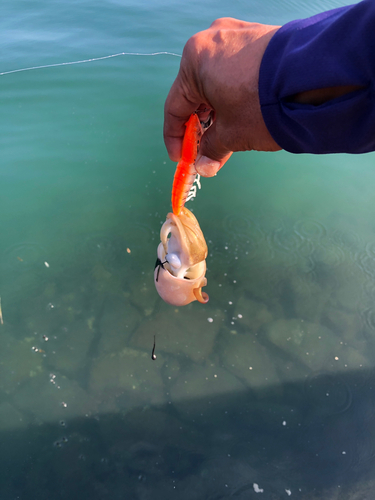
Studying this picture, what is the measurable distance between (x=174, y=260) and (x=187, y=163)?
0.58 m

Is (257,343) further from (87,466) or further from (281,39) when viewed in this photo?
(281,39)

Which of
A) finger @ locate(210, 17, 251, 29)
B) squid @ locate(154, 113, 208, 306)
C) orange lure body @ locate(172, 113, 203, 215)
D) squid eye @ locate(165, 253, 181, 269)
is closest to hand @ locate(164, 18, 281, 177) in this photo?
finger @ locate(210, 17, 251, 29)

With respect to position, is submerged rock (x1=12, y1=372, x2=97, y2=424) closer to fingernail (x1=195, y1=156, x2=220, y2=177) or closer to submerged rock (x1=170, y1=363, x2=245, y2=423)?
submerged rock (x1=170, y1=363, x2=245, y2=423)

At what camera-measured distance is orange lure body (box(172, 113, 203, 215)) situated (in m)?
1.71

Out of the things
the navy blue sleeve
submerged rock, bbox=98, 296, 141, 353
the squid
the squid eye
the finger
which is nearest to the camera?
the navy blue sleeve

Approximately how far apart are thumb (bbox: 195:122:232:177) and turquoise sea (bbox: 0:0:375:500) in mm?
1113

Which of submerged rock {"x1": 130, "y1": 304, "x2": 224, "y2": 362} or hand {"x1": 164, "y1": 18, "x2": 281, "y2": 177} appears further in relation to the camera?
submerged rock {"x1": 130, "y1": 304, "x2": 224, "y2": 362}

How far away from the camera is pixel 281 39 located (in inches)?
38.8

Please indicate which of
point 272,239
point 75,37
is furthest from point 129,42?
point 272,239

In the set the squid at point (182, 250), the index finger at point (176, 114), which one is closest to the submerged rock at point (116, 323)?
the squid at point (182, 250)

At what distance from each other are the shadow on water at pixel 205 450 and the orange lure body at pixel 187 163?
4.06 feet

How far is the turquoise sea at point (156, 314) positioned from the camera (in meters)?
1.88

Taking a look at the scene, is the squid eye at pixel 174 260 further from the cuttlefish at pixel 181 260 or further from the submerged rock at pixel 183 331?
the submerged rock at pixel 183 331

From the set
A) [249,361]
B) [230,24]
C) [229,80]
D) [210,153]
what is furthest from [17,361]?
[230,24]
